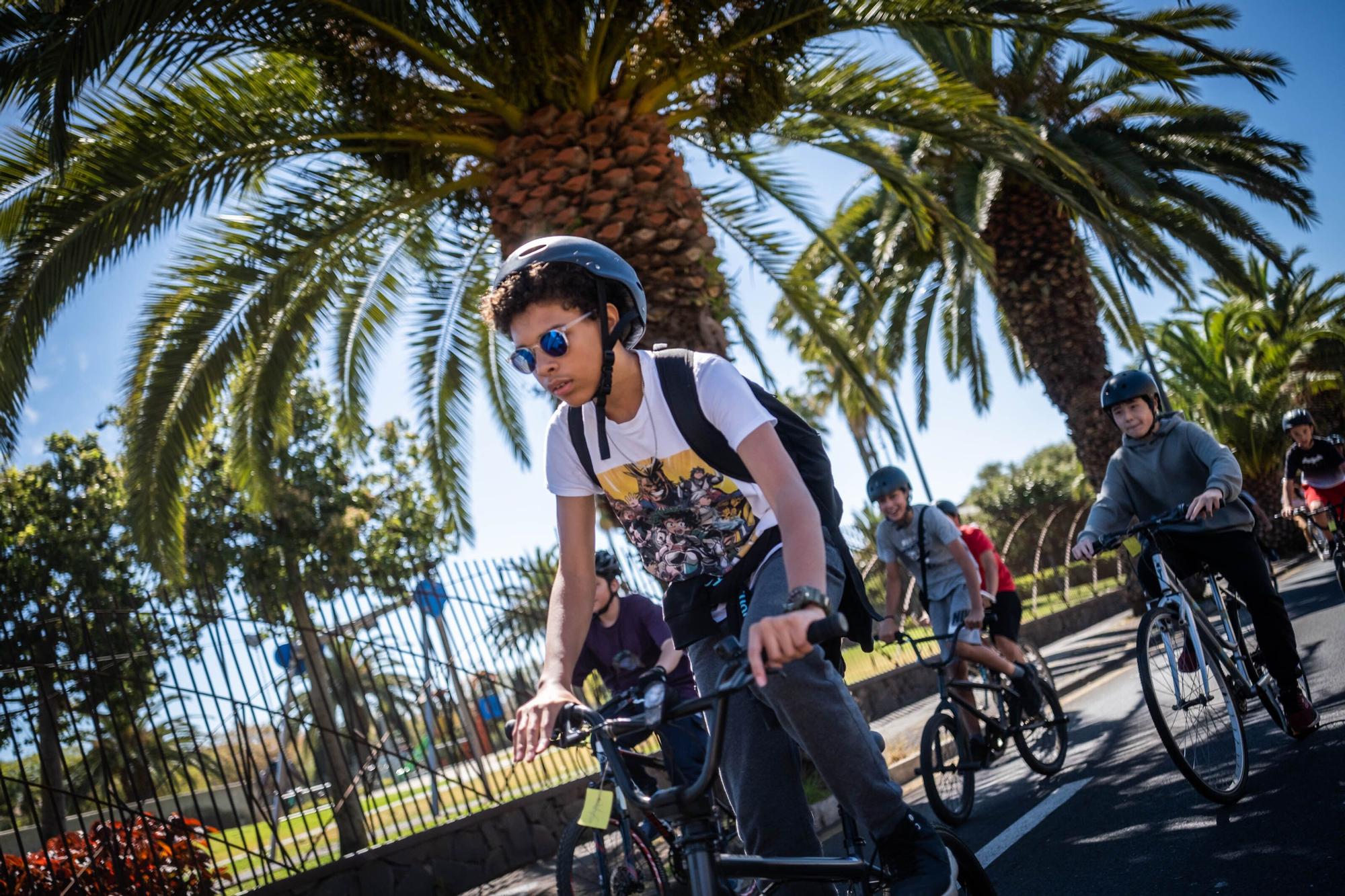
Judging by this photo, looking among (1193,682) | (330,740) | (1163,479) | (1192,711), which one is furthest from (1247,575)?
(330,740)

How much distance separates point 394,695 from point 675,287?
3.75m

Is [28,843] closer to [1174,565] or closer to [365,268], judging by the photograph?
[365,268]

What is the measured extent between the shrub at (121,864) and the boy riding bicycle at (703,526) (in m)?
4.71

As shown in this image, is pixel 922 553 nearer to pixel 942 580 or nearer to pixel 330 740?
pixel 942 580

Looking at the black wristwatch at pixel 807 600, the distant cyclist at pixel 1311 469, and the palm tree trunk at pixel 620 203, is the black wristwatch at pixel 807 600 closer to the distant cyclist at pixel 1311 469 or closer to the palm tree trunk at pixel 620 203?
the palm tree trunk at pixel 620 203

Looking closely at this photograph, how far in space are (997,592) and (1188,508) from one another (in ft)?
9.61

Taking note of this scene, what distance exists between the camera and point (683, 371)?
8.37ft

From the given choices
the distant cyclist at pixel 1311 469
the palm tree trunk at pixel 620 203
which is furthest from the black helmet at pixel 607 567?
the distant cyclist at pixel 1311 469

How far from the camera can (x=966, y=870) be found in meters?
2.64

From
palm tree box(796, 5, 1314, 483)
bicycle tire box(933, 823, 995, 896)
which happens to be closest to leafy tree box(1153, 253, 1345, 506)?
palm tree box(796, 5, 1314, 483)

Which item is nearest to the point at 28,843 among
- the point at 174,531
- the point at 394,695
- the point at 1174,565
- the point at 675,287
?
the point at 174,531

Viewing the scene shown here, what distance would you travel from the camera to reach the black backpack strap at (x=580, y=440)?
8.91 feet

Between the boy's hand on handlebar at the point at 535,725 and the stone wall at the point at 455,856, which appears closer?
the boy's hand on handlebar at the point at 535,725

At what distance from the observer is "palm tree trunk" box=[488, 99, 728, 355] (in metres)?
7.71
